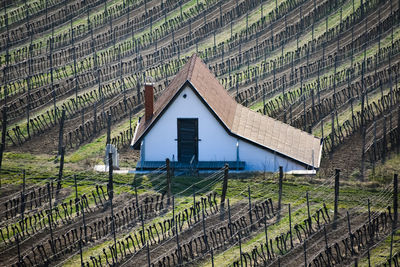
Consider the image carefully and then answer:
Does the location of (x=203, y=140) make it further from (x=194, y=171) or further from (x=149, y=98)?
(x=149, y=98)

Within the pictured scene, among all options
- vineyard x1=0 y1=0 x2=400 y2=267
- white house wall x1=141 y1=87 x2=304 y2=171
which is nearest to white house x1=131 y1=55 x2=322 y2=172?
white house wall x1=141 y1=87 x2=304 y2=171

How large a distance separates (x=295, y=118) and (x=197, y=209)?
14489 millimetres

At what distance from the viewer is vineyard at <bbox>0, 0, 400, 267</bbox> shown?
4606 centimetres

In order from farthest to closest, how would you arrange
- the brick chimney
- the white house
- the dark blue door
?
1. the brick chimney
2. the dark blue door
3. the white house

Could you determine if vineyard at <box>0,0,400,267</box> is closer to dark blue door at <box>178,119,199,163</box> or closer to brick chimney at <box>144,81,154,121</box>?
dark blue door at <box>178,119,199,163</box>

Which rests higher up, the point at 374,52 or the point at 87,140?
the point at 374,52

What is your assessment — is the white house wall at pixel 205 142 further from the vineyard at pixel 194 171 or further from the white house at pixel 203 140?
the vineyard at pixel 194 171

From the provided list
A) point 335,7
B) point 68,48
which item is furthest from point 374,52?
point 68,48

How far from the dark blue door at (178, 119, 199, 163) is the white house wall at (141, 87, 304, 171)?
0.20m

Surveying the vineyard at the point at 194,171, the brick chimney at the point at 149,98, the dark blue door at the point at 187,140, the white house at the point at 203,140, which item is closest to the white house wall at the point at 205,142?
the white house at the point at 203,140

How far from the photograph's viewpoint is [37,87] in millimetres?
70125

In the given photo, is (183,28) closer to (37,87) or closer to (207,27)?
(207,27)

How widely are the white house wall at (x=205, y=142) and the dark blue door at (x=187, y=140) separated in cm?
20

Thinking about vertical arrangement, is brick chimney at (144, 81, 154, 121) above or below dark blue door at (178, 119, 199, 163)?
above
